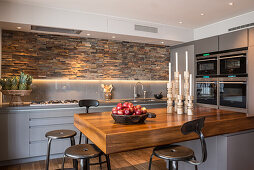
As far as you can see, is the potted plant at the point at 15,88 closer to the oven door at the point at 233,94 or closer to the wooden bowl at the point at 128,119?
the wooden bowl at the point at 128,119

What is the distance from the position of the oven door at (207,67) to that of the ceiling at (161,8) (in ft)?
2.97

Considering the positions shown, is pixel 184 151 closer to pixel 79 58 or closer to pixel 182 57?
pixel 79 58

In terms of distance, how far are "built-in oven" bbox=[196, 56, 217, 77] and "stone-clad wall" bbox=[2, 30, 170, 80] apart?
104cm

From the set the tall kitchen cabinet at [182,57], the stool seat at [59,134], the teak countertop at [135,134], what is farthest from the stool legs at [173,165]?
the tall kitchen cabinet at [182,57]

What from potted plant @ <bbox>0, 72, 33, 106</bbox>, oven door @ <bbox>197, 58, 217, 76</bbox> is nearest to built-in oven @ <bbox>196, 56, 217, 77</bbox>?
oven door @ <bbox>197, 58, 217, 76</bbox>

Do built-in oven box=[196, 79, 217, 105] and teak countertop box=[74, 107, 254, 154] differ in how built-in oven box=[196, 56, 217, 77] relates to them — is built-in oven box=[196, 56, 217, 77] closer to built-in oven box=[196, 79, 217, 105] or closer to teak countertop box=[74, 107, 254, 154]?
built-in oven box=[196, 79, 217, 105]

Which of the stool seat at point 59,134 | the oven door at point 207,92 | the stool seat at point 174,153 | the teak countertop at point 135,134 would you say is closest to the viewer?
the teak countertop at point 135,134

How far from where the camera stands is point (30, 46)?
13.7 ft

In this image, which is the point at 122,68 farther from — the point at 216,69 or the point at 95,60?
the point at 216,69

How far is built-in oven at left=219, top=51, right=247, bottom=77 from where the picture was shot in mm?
3951

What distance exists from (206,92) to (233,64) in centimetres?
86

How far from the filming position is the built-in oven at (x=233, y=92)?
3932 millimetres

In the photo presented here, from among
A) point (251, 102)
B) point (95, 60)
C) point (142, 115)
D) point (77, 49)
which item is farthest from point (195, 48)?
point (142, 115)

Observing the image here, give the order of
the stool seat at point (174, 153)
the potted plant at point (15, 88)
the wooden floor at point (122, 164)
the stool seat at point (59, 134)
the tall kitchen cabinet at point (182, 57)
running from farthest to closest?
1. the tall kitchen cabinet at point (182, 57)
2. the potted plant at point (15, 88)
3. the wooden floor at point (122, 164)
4. the stool seat at point (59, 134)
5. the stool seat at point (174, 153)
